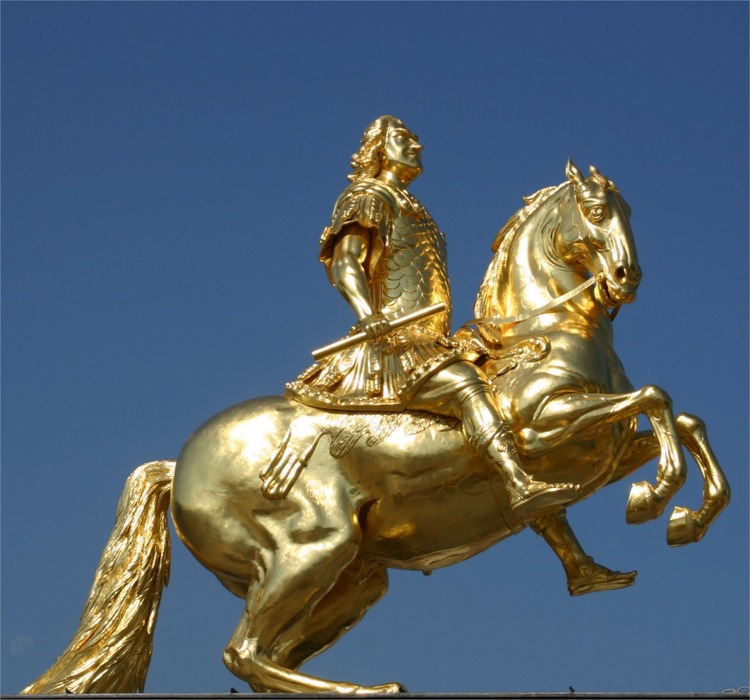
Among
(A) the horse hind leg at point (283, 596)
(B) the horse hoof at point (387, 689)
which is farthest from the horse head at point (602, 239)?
(B) the horse hoof at point (387, 689)

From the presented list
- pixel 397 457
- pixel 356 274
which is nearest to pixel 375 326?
pixel 356 274

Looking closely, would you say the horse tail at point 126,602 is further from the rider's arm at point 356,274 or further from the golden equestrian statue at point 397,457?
the rider's arm at point 356,274

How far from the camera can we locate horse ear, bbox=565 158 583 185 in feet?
32.9

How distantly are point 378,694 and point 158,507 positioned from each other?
1.97m

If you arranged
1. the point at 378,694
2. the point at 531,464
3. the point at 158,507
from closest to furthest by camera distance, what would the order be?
the point at 378,694 → the point at 531,464 → the point at 158,507

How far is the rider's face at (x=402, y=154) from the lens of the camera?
10438 millimetres

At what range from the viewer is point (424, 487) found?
9398 millimetres

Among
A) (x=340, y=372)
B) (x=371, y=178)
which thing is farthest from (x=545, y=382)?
(x=371, y=178)

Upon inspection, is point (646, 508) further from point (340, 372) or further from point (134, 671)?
point (134, 671)

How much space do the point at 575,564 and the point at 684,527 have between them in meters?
0.89

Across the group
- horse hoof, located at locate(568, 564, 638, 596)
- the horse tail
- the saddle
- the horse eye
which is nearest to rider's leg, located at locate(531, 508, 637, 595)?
horse hoof, located at locate(568, 564, 638, 596)

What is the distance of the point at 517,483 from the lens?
29.9 feet

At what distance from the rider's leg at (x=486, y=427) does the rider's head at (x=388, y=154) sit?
4.82 ft

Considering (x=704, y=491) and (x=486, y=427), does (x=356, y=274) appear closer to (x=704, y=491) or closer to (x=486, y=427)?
(x=486, y=427)
